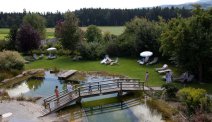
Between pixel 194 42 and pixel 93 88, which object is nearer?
pixel 93 88

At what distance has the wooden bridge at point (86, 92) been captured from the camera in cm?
2638

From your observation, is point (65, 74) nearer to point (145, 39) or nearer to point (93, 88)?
point (93, 88)

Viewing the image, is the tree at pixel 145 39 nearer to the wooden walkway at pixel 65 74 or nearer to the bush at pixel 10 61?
the wooden walkway at pixel 65 74

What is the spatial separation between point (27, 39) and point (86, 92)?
25172mm

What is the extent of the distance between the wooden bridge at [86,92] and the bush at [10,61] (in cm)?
1204

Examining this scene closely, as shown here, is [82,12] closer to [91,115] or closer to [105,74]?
[105,74]

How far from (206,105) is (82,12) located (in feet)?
342

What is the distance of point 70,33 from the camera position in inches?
1882

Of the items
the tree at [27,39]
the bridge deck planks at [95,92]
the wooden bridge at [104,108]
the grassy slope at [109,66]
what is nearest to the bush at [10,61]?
the grassy slope at [109,66]

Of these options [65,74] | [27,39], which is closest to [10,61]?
[65,74]

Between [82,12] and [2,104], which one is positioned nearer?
[2,104]

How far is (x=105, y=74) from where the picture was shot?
36.8 meters

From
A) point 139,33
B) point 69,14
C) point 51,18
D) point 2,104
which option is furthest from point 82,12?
point 2,104

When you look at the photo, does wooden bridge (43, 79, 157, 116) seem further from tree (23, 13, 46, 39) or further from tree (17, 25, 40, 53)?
tree (23, 13, 46, 39)
